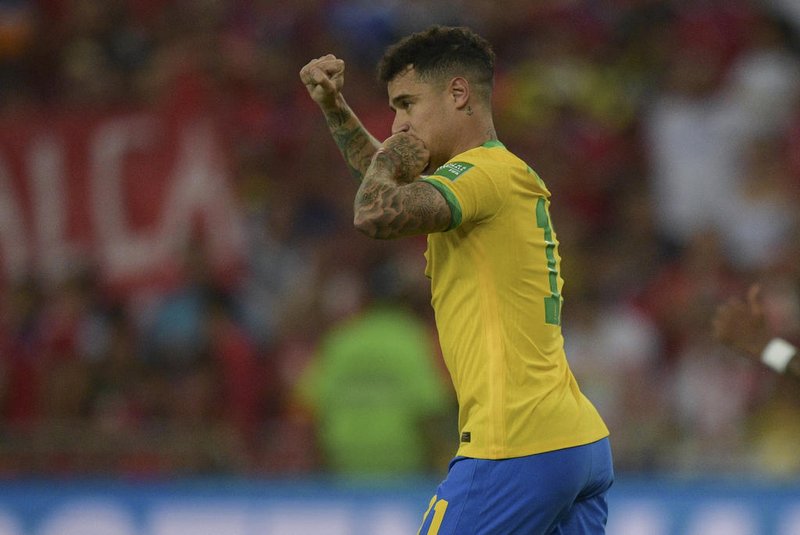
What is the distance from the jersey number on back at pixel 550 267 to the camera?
14.8 feet

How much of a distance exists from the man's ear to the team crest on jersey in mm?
264

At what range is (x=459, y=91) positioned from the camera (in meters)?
4.62

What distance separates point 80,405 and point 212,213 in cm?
168

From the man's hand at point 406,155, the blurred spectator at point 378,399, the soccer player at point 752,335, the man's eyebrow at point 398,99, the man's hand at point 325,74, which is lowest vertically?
the blurred spectator at point 378,399

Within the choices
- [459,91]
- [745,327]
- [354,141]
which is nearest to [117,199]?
[354,141]

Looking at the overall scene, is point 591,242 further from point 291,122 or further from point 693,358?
point 291,122

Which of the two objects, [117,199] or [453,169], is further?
[117,199]

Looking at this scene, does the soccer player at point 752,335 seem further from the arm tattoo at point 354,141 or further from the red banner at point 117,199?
the red banner at point 117,199

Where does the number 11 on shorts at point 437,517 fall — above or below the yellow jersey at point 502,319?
below

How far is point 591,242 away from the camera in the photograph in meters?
10.3

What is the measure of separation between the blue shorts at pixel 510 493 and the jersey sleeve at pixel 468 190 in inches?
30.7

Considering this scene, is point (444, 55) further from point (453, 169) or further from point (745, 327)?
point (745, 327)

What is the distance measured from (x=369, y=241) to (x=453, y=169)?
5.59 metres

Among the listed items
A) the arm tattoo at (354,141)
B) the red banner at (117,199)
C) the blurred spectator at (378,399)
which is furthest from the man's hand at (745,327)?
the red banner at (117,199)
